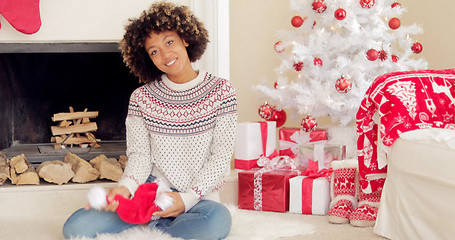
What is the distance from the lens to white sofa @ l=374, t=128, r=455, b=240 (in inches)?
58.9

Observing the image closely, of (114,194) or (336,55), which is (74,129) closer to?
(114,194)

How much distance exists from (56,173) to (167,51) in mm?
897

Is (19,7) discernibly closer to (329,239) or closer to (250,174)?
(250,174)

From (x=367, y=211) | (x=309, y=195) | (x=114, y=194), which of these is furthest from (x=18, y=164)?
(x=367, y=211)

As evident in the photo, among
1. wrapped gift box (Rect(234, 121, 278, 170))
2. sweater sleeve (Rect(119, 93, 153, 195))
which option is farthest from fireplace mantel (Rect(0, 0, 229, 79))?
wrapped gift box (Rect(234, 121, 278, 170))

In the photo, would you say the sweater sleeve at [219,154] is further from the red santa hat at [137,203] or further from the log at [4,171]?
the log at [4,171]

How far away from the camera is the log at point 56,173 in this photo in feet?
7.82

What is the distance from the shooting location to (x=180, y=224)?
68.1 inches

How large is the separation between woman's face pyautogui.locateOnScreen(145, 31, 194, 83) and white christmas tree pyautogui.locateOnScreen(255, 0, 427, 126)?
0.85 m

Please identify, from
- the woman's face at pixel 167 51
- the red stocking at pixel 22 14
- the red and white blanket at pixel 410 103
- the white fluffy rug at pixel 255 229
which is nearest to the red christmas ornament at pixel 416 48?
the red and white blanket at pixel 410 103

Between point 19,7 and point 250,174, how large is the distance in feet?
4.06

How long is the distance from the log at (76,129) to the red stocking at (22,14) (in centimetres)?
52

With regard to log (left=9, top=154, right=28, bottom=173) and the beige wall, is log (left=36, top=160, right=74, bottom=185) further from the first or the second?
the beige wall

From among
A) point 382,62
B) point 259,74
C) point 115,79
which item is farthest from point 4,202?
point 382,62
